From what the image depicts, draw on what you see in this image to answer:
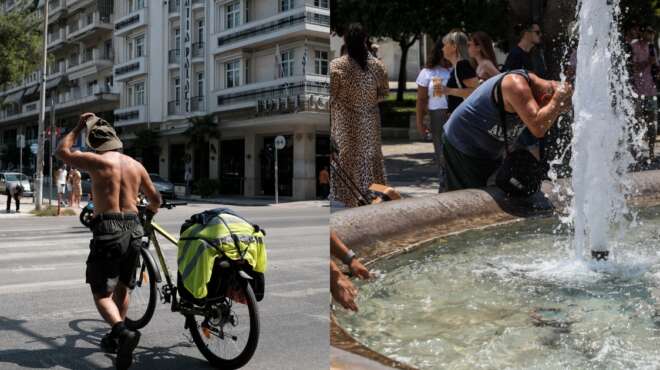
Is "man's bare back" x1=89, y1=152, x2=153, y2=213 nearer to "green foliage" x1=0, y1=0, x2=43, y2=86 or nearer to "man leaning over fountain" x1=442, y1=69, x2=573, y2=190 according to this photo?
"man leaning over fountain" x1=442, y1=69, x2=573, y2=190

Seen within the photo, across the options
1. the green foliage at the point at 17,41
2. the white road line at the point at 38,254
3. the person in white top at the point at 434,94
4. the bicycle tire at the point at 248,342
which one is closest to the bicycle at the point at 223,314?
the bicycle tire at the point at 248,342

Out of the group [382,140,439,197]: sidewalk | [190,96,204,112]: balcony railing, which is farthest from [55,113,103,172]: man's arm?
[382,140,439,197]: sidewalk

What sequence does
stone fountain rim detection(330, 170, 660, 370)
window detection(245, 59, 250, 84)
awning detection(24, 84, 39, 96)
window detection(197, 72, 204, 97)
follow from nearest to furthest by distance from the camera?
window detection(245, 59, 250, 84) → window detection(197, 72, 204, 97) → stone fountain rim detection(330, 170, 660, 370) → awning detection(24, 84, 39, 96)

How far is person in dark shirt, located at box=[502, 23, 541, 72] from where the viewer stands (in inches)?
90.8

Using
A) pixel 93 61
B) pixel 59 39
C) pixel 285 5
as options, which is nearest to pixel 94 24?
pixel 93 61

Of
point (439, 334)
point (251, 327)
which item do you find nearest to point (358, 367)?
point (439, 334)

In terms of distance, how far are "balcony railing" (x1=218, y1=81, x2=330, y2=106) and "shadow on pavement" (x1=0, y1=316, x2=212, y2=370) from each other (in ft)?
3.52

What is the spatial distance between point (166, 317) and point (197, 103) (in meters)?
0.82

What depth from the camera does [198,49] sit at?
2.07 meters

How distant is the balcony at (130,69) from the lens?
2.15m

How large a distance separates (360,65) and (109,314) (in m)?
1.38

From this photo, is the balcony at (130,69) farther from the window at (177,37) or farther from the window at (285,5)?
the window at (285,5)

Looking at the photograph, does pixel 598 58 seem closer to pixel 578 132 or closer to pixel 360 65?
pixel 578 132

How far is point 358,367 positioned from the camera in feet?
4.01
